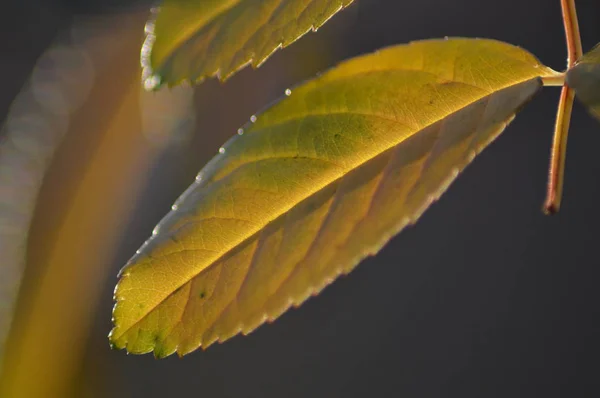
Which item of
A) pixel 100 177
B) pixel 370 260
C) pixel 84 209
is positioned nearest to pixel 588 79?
pixel 100 177

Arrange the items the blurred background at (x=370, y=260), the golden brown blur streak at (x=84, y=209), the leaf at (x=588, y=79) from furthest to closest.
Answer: the blurred background at (x=370, y=260) → the golden brown blur streak at (x=84, y=209) → the leaf at (x=588, y=79)

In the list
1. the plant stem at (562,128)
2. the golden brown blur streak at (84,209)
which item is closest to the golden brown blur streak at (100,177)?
the golden brown blur streak at (84,209)

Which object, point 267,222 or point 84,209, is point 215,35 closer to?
point 267,222

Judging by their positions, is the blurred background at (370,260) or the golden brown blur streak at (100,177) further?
the blurred background at (370,260)

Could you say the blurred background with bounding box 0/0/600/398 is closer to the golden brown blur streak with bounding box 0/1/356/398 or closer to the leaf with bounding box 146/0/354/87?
the golden brown blur streak with bounding box 0/1/356/398

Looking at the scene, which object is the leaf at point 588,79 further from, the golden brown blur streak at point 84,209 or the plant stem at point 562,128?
Answer: the golden brown blur streak at point 84,209

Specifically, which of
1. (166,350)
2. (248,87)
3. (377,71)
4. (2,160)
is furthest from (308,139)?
(248,87)
